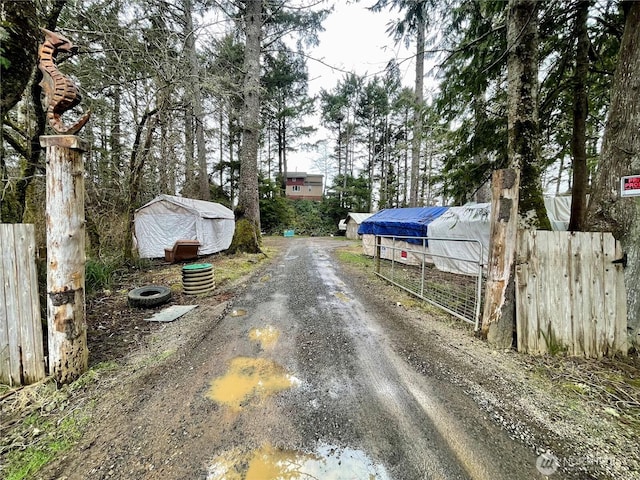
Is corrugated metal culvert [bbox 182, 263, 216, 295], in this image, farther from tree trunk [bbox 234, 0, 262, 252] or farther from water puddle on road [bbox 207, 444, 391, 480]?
tree trunk [bbox 234, 0, 262, 252]

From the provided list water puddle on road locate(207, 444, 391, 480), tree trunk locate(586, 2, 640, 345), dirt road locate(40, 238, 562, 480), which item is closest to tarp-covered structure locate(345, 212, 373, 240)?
tree trunk locate(586, 2, 640, 345)

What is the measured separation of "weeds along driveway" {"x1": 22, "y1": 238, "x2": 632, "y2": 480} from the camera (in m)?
1.57

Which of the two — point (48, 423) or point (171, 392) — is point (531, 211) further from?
point (48, 423)

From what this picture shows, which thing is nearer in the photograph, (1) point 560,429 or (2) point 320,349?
(1) point 560,429

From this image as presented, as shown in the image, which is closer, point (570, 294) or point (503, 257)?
point (570, 294)

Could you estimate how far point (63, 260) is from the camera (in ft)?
7.57

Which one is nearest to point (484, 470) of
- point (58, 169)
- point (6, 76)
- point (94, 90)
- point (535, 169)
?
point (535, 169)

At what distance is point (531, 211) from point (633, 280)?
3.97 feet

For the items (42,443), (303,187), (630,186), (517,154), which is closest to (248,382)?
(42,443)

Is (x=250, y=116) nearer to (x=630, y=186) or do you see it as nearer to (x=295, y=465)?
(x=630, y=186)

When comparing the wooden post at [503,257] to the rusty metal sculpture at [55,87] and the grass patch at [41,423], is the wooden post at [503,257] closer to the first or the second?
the grass patch at [41,423]

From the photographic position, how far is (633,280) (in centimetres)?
279

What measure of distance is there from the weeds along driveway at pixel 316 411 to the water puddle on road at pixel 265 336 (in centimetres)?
3

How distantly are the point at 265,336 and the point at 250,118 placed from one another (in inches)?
365
